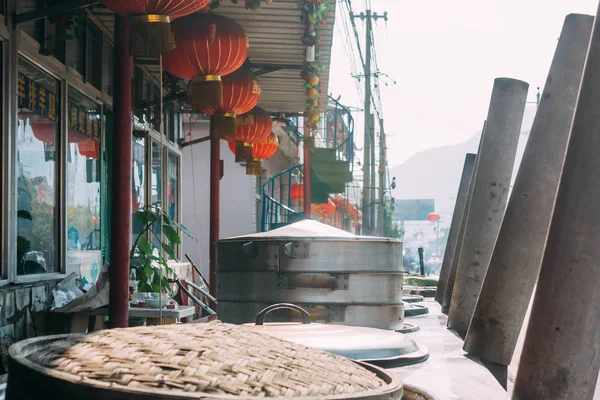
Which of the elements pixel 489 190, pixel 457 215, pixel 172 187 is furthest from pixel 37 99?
pixel 172 187

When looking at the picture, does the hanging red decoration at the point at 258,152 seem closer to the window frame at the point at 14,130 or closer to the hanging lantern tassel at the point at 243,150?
the hanging lantern tassel at the point at 243,150

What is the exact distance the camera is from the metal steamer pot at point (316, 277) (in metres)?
5.01

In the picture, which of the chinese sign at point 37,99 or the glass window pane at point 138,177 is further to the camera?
the glass window pane at point 138,177

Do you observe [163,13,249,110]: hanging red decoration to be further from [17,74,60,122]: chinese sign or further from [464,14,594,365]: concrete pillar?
[464,14,594,365]: concrete pillar

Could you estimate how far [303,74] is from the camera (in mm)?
11242

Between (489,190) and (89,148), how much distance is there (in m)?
4.78

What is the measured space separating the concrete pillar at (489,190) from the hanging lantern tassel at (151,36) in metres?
3.02

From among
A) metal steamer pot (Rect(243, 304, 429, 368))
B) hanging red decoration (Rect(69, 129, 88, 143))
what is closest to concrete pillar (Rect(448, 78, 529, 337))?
metal steamer pot (Rect(243, 304, 429, 368))

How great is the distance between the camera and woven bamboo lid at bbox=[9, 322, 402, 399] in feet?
5.33

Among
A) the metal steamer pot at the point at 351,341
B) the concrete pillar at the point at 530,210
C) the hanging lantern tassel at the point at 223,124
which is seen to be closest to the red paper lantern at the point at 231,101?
the hanging lantern tassel at the point at 223,124

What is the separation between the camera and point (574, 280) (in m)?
3.90

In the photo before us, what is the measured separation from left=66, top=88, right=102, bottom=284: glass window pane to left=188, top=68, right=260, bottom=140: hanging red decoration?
1.29m

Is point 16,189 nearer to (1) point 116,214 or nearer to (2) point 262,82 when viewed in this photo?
(1) point 116,214

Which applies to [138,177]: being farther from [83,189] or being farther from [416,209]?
[416,209]
